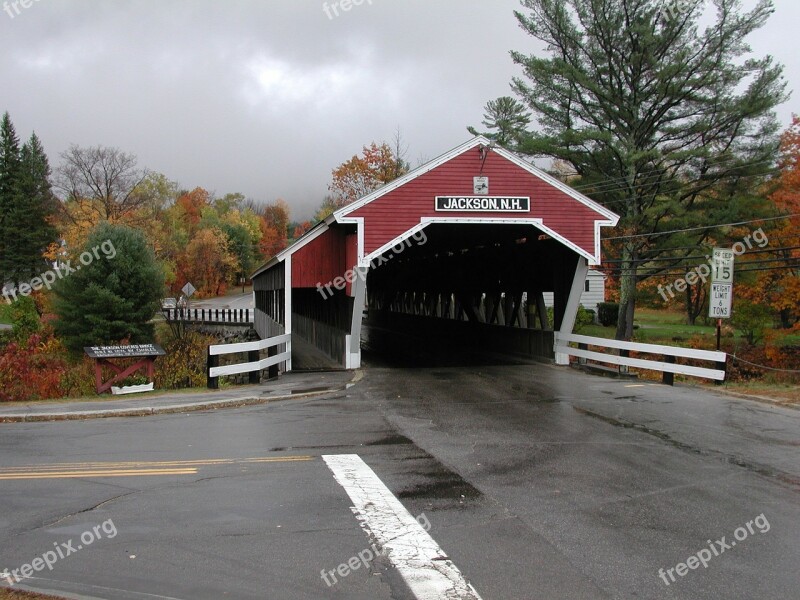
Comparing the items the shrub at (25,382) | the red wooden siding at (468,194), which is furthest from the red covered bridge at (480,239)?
the shrub at (25,382)

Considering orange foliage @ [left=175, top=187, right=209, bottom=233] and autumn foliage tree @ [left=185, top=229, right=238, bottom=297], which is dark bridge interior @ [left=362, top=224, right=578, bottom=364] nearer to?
autumn foliage tree @ [left=185, top=229, right=238, bottom=297]

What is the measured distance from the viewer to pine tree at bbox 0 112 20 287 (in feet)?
211

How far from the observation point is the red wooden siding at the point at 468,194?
17641mm

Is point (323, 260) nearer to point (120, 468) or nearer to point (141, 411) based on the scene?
point (141, 411)

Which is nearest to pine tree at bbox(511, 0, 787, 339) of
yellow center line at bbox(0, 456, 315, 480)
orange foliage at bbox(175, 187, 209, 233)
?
yellow center line at bbox(0, 456, 315, 480)

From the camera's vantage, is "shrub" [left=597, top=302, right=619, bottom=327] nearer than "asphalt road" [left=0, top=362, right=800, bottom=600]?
No

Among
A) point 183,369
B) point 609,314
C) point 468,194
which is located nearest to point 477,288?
point 468,194

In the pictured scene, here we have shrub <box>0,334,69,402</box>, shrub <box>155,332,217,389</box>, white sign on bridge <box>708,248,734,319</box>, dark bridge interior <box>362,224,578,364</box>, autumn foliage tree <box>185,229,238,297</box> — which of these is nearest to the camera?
white sign on bridge <box>708,248,734,319</box>

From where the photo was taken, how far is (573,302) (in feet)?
63.0

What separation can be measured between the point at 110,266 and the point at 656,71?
26.1 meters

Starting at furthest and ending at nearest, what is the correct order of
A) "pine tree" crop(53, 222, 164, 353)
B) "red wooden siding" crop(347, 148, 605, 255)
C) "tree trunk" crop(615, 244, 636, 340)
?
"tree trunk" crop(615, 244, 636, 340)
"pine tree" crop(53, 222, 164, 353)
"red wooden siding" crop(347, 148, 605, 255)

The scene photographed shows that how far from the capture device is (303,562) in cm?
480

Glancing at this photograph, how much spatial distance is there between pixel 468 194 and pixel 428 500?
12628 mm

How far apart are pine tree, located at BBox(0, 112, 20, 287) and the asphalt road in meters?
61.8
